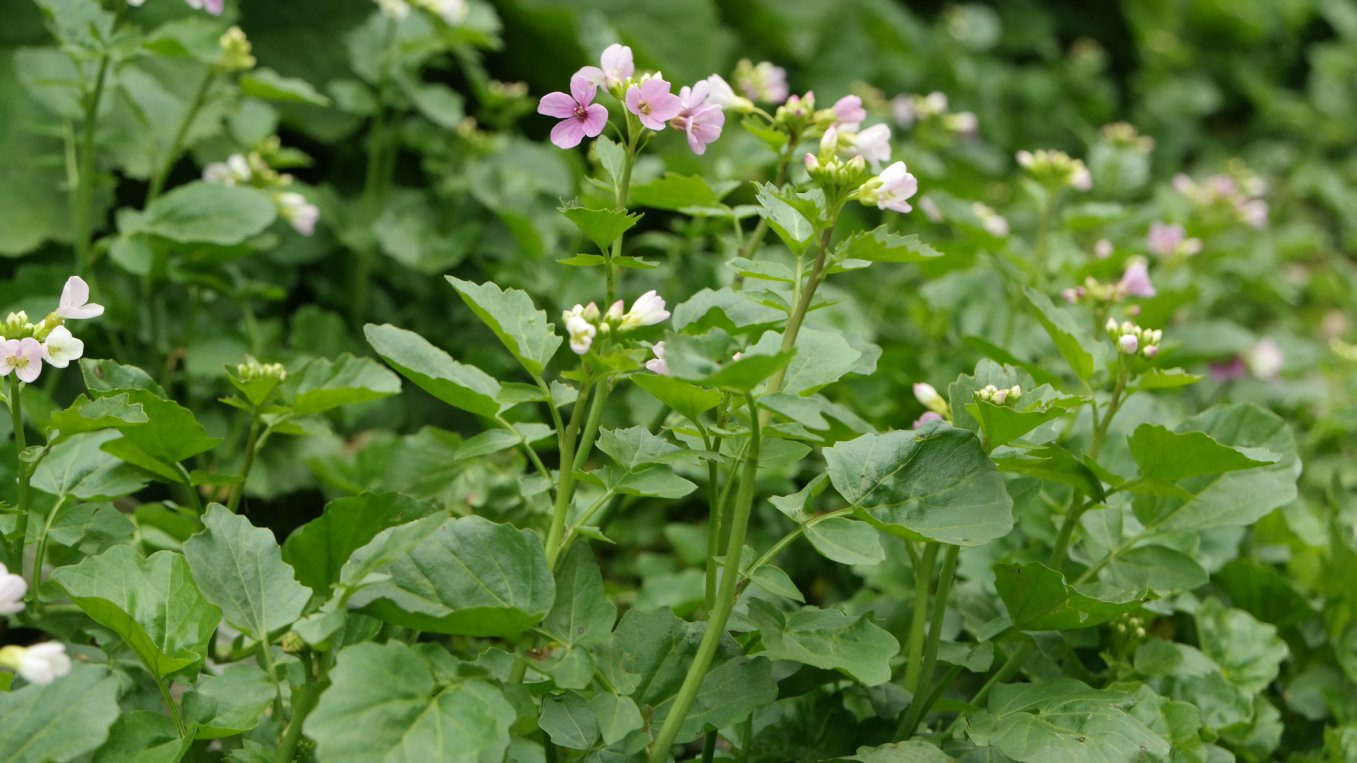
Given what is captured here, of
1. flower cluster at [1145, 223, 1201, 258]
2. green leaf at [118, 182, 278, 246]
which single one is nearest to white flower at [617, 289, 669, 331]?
green leaf at [118, 182, 278, 246]

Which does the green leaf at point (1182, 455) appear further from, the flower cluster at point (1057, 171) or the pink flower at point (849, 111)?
the flower cluster at point (1057, 171)

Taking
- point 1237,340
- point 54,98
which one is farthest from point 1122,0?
point 54,98

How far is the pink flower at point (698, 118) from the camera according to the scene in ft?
4.53

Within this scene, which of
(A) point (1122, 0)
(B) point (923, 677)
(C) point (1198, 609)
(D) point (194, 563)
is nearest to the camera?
(D) point (194, 563)

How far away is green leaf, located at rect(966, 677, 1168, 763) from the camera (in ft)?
4.18

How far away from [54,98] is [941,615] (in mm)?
1917

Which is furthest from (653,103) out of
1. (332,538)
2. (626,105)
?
(332,538)

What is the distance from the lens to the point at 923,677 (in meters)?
1.45

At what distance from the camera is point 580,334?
1.24 meters

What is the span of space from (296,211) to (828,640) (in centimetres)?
150

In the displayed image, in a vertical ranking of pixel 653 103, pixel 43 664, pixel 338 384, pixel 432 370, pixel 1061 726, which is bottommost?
pixel 1061 726

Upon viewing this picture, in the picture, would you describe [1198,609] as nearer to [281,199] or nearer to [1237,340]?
[1237,340]

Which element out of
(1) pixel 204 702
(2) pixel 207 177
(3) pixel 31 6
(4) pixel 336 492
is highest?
(3) pixel 31 6

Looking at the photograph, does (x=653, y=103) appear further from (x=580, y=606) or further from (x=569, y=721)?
(x=569, y=721)
